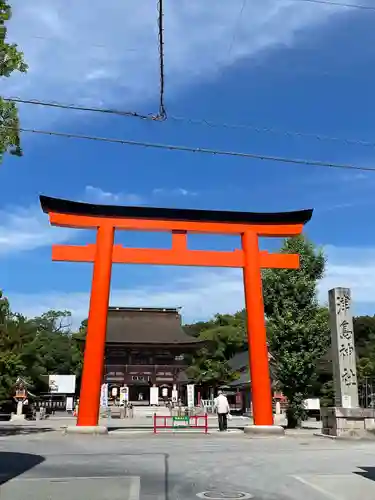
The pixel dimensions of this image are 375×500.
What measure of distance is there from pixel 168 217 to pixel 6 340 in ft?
59.1

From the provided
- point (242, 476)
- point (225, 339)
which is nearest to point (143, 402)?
point (225, 339)

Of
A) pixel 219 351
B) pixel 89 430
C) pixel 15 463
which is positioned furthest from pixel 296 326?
pixel 219 351

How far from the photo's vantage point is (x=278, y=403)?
106 ft

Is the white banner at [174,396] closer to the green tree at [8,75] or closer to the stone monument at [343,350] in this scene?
the stone monument at [343,350]

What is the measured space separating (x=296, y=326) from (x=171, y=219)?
6.56 meters

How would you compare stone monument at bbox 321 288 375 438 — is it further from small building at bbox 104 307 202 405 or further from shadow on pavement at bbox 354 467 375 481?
small building at bbox 104 307 202 405

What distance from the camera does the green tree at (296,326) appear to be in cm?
2044

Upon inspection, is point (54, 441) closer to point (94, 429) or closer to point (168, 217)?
point (94, 429)

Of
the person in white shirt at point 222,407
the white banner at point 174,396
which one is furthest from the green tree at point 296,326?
the white banner at point 174,396

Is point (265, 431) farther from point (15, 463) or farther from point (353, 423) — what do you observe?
point (15, 463)

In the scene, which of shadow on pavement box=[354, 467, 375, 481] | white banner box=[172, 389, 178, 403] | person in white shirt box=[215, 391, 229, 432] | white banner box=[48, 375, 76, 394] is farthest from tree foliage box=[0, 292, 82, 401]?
shadow on pavement box=[354, 467, 375, 481]

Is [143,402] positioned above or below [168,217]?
below

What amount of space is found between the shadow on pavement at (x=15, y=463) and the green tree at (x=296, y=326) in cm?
1205

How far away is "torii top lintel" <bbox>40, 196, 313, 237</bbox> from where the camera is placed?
707 inches
